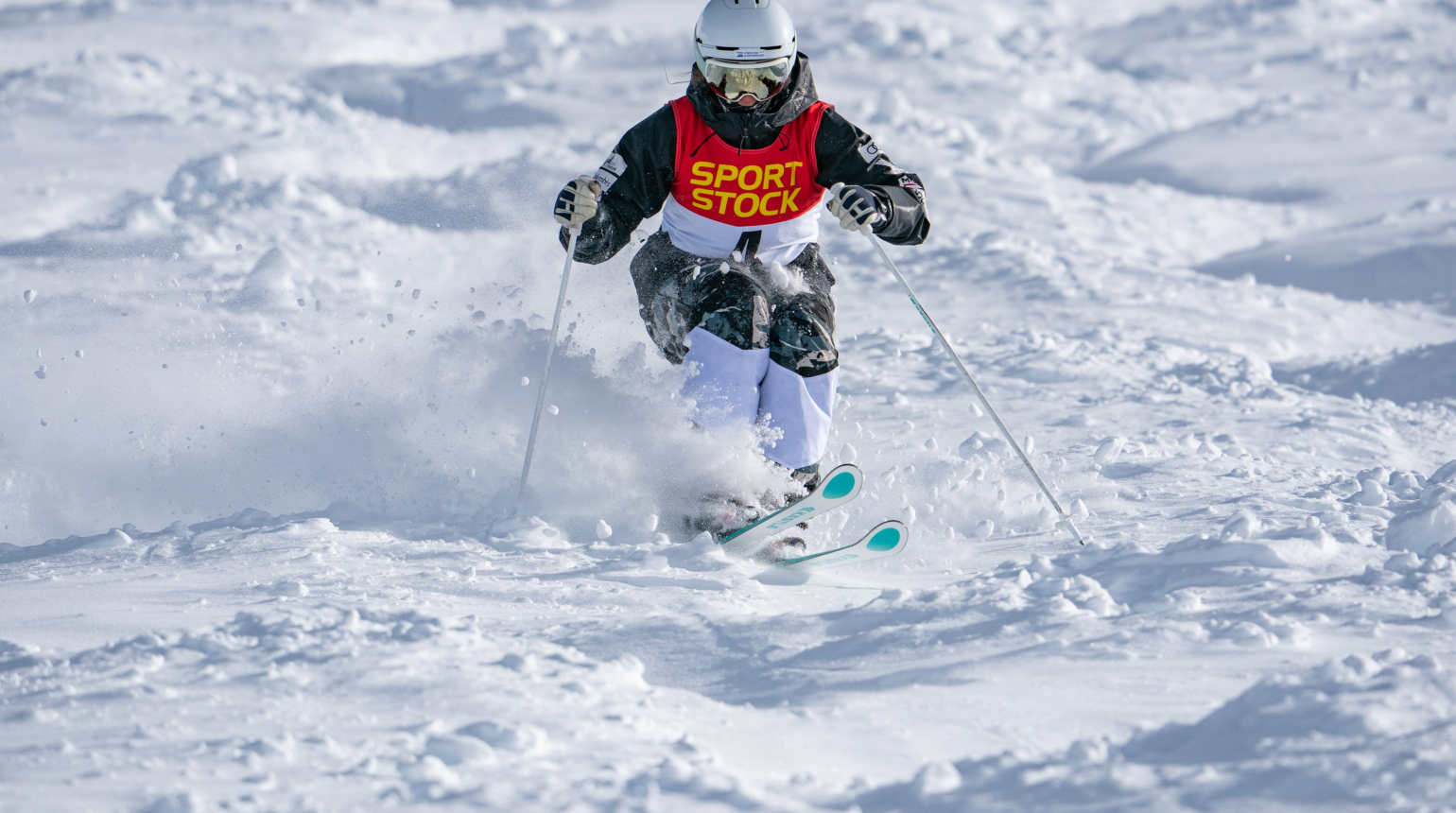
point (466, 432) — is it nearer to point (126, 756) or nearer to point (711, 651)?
point (711, 651)

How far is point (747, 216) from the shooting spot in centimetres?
388

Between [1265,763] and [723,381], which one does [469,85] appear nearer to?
[723,381]

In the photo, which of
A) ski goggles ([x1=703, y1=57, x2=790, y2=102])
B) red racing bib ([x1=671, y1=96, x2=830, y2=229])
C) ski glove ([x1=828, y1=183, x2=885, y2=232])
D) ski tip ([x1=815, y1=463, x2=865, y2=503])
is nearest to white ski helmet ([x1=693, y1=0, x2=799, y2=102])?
ski goggles ([x1=703, y1=57, x2=790, y2=102])

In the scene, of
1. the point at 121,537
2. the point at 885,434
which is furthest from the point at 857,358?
the point at 121,537

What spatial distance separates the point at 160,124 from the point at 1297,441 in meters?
9.99

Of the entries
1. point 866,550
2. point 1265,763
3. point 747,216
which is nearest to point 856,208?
point 747,216

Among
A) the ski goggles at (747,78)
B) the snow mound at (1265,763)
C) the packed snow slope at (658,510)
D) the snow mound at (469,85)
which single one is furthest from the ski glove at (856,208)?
the snow mound at (469,85)

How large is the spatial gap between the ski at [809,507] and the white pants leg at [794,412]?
0.17m

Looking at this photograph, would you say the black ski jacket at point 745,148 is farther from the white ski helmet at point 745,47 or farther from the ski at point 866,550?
the ski at point 866,550

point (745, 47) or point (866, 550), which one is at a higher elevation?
point (745, 47)

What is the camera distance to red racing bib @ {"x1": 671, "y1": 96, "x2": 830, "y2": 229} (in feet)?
12.5

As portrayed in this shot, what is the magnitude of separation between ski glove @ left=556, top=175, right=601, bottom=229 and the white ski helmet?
513 mm

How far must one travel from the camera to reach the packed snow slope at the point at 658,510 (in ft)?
7.19

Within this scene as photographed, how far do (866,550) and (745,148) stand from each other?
1.35 meters
